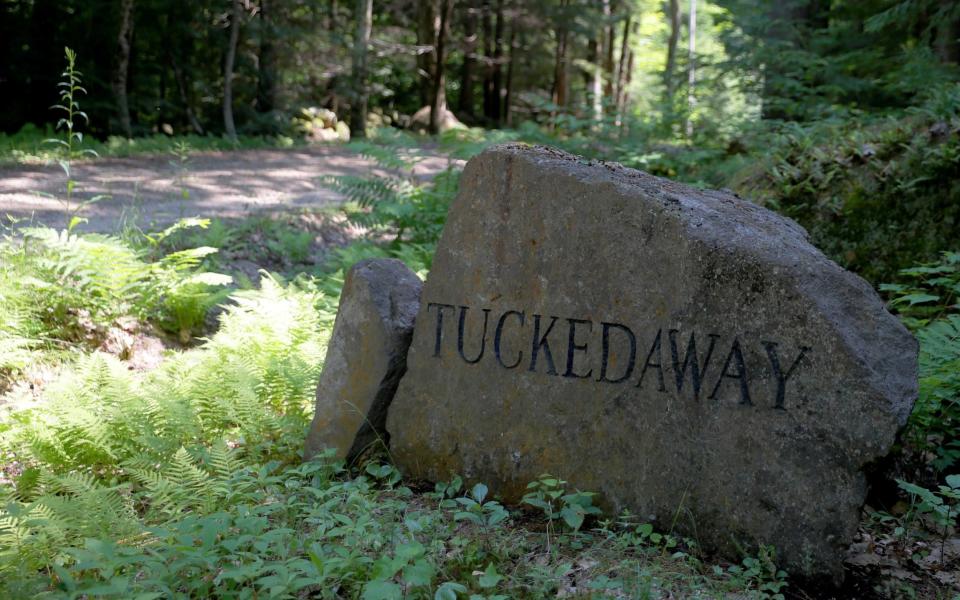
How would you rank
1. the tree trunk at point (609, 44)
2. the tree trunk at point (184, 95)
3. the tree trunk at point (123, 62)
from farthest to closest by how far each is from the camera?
the tree trunk at point (609, 44), the tree trunk at point (184, 95), the tree trunk at point (123, 62)

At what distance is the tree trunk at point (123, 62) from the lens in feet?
49.6

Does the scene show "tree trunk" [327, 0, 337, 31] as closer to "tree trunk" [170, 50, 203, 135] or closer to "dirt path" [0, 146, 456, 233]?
"tree trunk" [170, 50, 203, 135]

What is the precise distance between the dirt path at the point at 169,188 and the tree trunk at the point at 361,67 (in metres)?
5.01

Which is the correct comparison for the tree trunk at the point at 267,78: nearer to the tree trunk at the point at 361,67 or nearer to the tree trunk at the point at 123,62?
the tree trunk at the point at 361,67

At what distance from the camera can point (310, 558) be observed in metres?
2.81

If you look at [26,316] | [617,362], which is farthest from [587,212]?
[26,316]

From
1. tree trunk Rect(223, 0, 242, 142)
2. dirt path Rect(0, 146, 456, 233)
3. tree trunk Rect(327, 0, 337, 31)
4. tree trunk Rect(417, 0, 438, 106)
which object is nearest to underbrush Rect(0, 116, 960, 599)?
dirt path Rect(0, 146, 456, 233)

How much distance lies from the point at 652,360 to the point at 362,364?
1558mm

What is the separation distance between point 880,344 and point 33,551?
3.58 metres

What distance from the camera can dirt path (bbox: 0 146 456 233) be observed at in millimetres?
8664

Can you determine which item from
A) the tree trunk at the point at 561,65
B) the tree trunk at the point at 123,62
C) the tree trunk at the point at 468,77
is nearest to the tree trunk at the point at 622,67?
the tree trunk at the point at 561,65

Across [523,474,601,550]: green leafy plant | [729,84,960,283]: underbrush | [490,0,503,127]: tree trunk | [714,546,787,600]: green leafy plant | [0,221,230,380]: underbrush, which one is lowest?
[714,546,787,600]: green leafy plant

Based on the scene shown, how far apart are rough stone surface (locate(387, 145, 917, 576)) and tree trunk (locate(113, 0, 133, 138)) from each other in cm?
1410

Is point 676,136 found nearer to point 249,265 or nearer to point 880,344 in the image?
point 249,265
